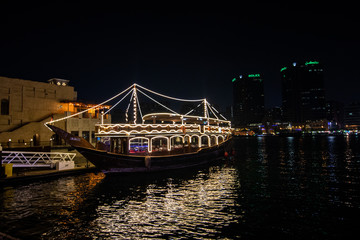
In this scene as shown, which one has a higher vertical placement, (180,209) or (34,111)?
(34,111)

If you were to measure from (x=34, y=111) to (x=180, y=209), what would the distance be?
1188 inches

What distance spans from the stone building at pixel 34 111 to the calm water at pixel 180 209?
1491 cm

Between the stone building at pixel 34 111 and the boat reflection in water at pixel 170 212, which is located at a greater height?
the stone building at pixel 34 111

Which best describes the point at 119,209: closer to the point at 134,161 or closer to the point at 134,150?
the point at 134,161

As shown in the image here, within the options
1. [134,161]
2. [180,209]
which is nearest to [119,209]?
[180,209]

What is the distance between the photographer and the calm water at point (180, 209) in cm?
1037

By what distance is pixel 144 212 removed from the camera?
12.8 meters

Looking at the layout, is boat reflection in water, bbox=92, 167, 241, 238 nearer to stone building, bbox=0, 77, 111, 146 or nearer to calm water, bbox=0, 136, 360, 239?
calm water, bbox=0, 136, 360, 239

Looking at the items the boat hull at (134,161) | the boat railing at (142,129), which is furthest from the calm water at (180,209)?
the boat railing at (142,129)

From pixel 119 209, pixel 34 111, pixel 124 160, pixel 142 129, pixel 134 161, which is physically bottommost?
pixel 119 209

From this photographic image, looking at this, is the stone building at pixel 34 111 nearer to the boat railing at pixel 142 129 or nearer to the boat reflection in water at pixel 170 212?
the boat railing at pixel 142 129

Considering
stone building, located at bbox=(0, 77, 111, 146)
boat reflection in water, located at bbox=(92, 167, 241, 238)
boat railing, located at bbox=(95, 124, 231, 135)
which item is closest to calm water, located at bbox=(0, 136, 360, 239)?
boat reflection in water, located at bbox=(92, 167, 241, 238)

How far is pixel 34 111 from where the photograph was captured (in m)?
33.8

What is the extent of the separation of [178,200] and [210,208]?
2433mm
